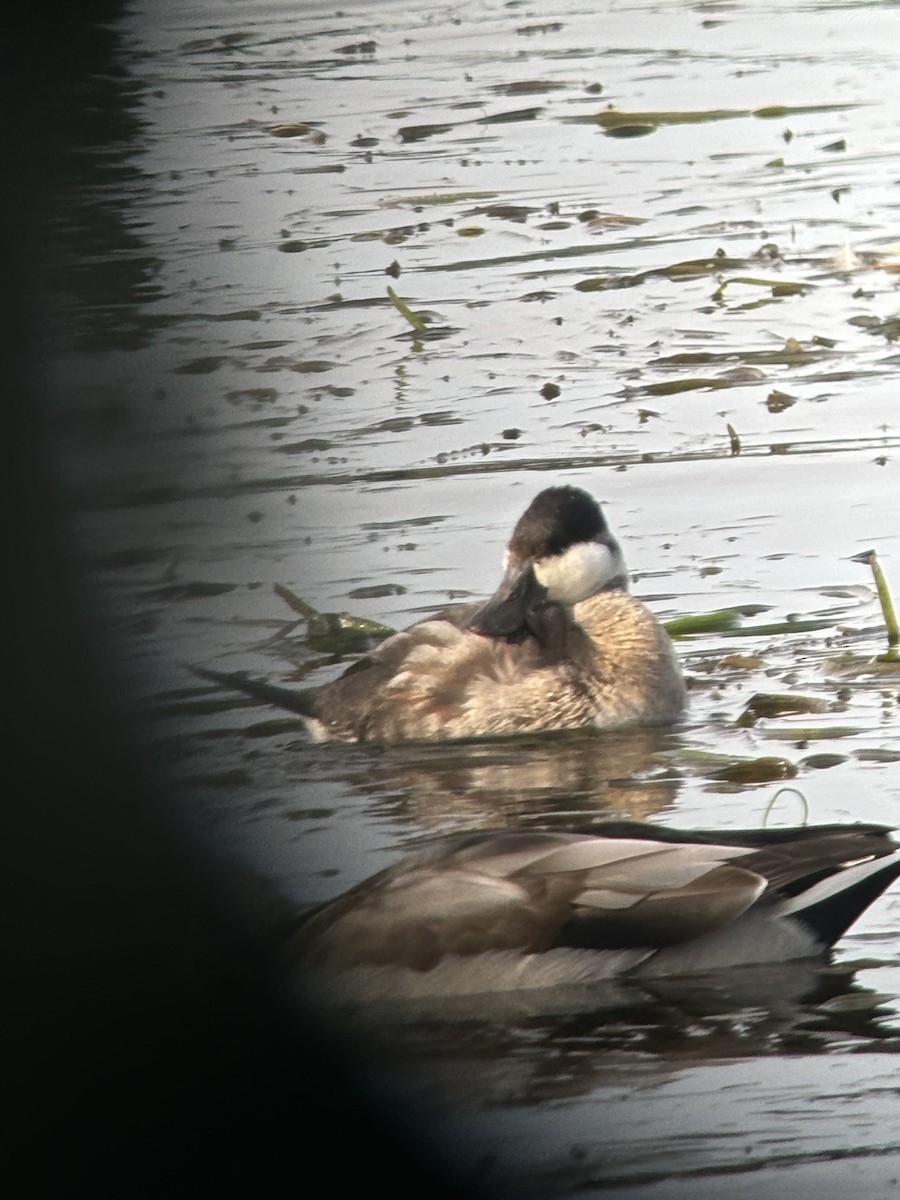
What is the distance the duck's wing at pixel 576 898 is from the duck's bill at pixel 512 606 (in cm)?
199

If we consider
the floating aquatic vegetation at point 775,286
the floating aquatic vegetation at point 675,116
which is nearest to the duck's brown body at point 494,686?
the floating aquatic vegetation at point 775,286

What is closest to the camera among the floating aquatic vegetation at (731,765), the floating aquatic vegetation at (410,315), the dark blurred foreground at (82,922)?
the dark blurred foreground at (82,922)

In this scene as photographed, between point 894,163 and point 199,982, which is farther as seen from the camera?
point 894,163

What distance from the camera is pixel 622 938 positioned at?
3.19 meters

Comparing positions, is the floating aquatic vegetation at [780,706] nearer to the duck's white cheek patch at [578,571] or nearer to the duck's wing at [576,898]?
the duck's white cheek patch at [578,571]

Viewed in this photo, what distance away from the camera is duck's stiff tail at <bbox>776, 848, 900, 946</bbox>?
10.7ft

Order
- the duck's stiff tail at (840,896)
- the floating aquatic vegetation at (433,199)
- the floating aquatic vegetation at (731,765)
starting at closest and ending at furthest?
the duck's stiff tail at (840,896)
the floating aquatic vegetation at (731,765)
the floating aquatic vegetation at (433,199)

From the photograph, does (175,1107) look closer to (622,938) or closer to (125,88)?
(125,88)

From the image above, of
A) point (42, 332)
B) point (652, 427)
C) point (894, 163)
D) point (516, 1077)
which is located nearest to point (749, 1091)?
point (516, 1077)

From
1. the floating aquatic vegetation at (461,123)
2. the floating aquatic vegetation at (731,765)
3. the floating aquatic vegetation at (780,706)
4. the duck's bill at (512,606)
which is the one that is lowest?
the floating aquatic vegetation at (731,765)

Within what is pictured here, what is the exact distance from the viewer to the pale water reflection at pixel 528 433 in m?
0.94

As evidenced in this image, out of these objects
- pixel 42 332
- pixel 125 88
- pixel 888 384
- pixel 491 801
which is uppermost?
pixel 125 88

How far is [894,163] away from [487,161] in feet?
7.19

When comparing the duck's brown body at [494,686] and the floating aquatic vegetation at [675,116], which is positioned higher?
the floating aquatic vegetation at [675,116]
